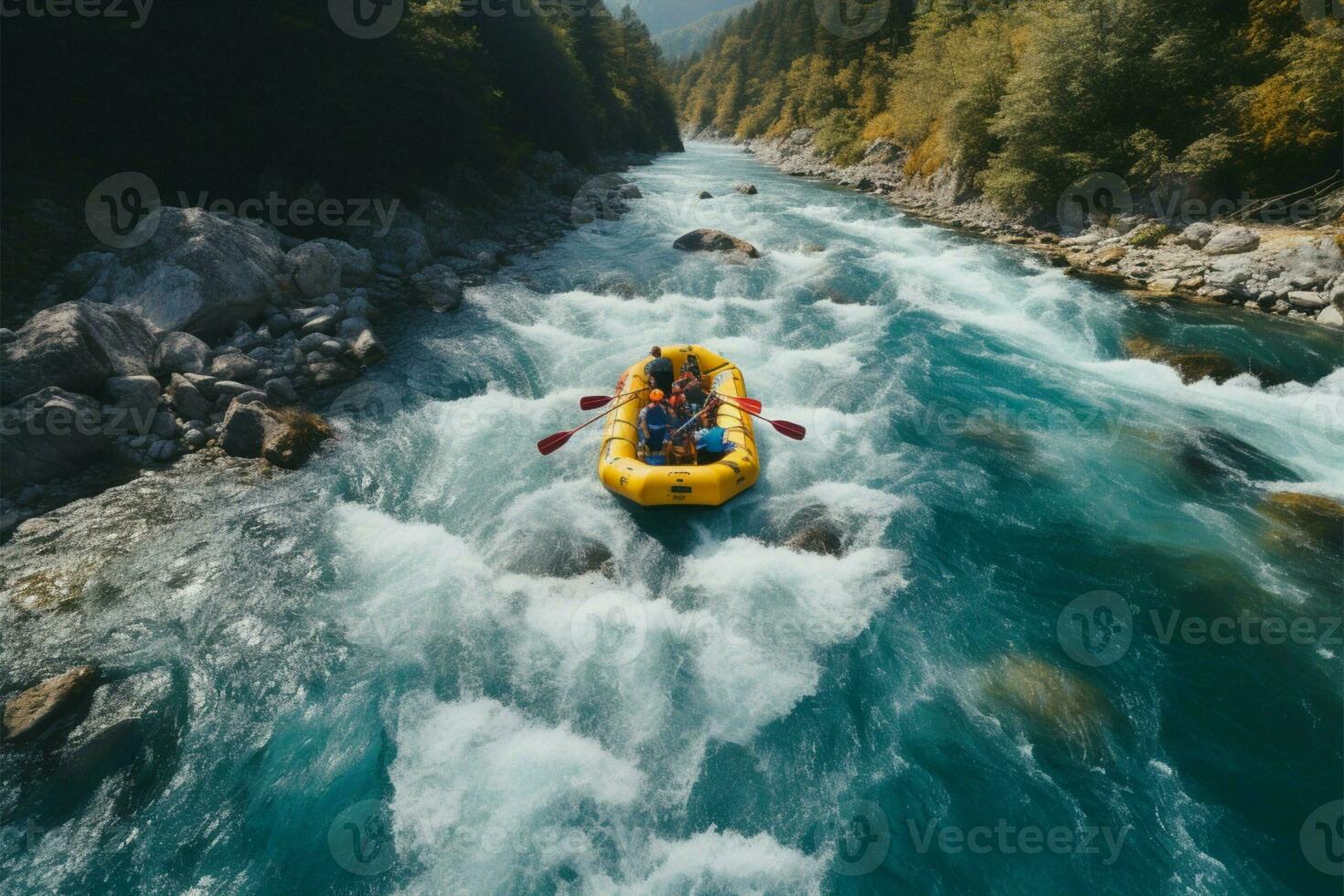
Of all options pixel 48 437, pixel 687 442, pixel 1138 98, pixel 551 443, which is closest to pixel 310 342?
pixel 48 437

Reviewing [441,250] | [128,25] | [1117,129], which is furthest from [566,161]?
[1117,129]

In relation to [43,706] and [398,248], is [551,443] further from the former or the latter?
[398,248]

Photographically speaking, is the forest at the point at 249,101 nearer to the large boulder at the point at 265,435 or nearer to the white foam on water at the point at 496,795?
the large boulder at the point at 265,435

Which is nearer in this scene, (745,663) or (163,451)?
(745,663)

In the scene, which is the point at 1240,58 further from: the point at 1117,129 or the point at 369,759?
the point at 369,759

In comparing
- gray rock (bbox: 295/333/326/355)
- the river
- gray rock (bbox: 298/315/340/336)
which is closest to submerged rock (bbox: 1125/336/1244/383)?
the river

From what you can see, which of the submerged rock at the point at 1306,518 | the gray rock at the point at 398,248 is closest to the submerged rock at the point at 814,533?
the submerged rock at the point at 1306,518
